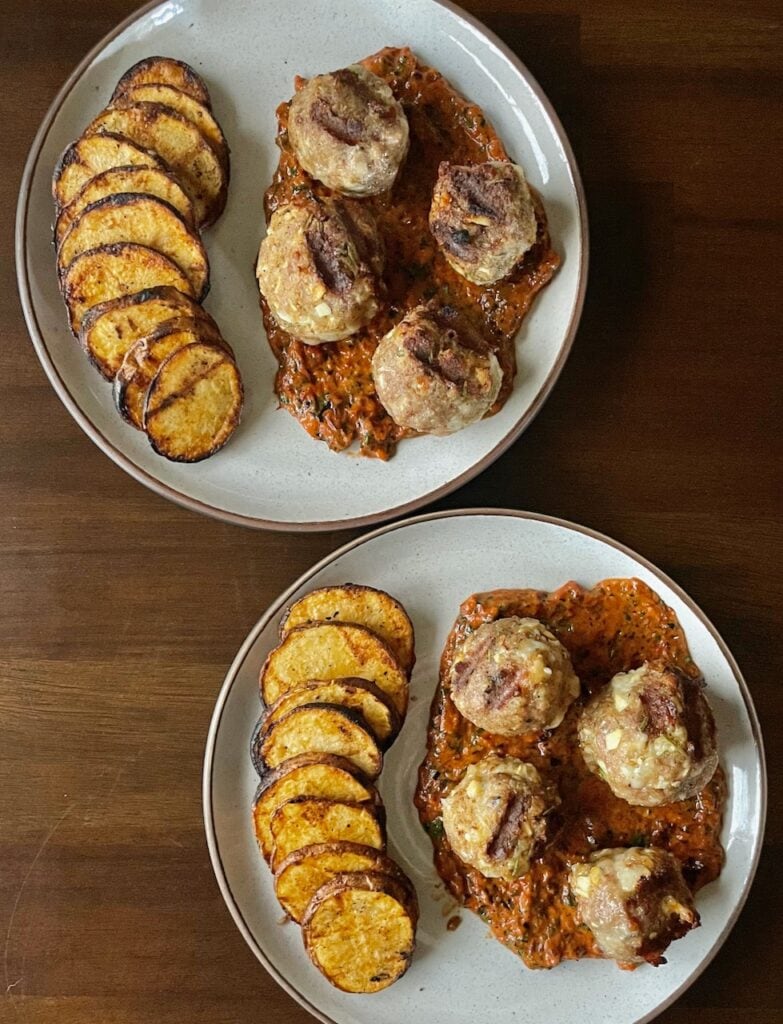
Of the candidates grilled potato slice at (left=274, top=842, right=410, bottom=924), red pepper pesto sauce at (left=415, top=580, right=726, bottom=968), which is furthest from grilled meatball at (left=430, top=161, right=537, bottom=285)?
grilled potato slice at (left=274, top=842, right=410, bottom=924)

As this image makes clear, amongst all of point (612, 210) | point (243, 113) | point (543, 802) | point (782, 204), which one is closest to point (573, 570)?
point (543, 802)

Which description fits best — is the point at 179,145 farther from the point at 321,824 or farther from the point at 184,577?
the point at 321,824

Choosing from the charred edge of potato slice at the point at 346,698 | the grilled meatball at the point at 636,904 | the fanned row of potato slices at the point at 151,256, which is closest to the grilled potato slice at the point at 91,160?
the fanned row of potato slices at the point at 151,256

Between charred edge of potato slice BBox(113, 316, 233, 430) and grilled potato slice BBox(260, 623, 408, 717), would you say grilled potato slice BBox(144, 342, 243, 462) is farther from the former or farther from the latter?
grilled potato slice BBox(260, 623, 408, 717)

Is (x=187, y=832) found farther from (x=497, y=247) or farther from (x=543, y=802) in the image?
(x=497, y=247)

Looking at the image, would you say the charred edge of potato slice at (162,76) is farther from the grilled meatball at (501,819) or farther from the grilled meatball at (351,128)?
the grilled meatball at (501,819)

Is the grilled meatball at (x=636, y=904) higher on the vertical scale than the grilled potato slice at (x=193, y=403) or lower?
lower
